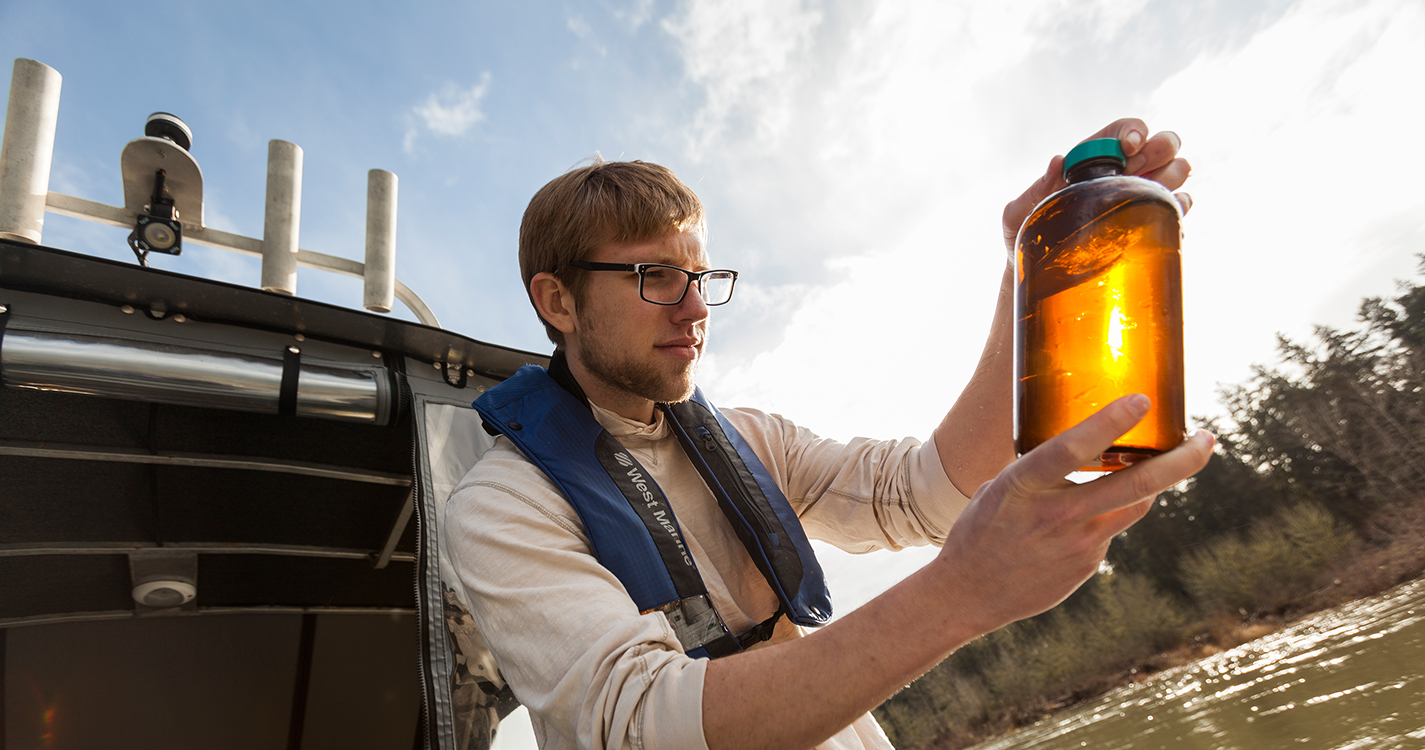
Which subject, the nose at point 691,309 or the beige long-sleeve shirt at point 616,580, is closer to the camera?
the beige long-sleeve shirt at point 616,580

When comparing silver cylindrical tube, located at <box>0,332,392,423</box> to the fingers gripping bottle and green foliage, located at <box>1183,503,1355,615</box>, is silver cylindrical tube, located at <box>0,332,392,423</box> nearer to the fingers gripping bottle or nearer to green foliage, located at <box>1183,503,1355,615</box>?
the fingers gripping bottle

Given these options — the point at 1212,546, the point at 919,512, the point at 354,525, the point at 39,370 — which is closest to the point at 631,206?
the point at 919,512

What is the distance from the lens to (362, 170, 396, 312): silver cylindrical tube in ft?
13.1

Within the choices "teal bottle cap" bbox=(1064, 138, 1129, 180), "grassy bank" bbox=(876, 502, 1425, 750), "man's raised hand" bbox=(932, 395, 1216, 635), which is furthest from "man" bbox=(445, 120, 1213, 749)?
"grassy bank" bbox=(876, 502, 1425, 750)

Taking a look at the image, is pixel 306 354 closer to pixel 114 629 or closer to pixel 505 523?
pixel 505 523

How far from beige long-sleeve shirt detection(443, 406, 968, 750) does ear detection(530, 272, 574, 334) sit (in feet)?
1.01

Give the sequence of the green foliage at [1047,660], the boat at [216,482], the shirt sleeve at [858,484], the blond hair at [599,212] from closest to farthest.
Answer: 1. the shirt sleeve at [858,484]
2. the blond hair at [599,212]
3. the boat at [216,482]
4. the green foliage at [1047,660]

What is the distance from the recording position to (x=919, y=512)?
1.73m

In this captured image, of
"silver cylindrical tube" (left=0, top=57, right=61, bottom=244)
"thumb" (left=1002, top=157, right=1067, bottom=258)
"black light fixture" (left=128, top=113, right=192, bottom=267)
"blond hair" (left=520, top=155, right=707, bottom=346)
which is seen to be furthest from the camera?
"black light fixture" (left=128, top=113, right=192, bottom=267)

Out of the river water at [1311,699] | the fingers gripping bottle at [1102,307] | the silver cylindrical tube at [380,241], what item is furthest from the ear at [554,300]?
the river water at [1311,699]

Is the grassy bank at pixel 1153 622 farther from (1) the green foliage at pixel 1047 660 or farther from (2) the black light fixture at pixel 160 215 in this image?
(2) the black light fixture at pixel 160 215

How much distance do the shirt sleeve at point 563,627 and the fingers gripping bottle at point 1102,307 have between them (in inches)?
24.5

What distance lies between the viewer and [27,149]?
118 inches

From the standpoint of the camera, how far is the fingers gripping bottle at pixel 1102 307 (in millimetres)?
884
